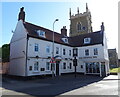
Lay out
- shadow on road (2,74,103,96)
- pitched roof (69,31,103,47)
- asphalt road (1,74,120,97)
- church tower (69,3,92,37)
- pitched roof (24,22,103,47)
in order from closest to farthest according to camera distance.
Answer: asphalt road (1,74,120,97), shadow on road (2,74,103,96), pitched roof (24,22,103,47), pitched roof (69,31,103,47), church tower (69,3,92,37)

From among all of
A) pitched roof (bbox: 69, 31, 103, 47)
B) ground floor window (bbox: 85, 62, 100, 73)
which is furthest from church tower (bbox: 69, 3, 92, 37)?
ground floor window (bbox: 85, 62, 100, 73)

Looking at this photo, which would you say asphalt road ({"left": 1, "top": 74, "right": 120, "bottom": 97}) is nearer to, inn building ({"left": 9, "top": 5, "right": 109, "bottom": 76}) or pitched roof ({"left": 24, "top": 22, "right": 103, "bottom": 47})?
inn building ({"left": 9, "top": 5, "right": 109, "bottom": 76})

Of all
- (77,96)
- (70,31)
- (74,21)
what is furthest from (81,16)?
(77,96)

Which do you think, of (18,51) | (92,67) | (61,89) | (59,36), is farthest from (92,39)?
(61,89)

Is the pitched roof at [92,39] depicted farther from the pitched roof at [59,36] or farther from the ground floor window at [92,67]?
the ground floor window at [92,67]

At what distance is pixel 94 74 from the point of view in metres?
32.6

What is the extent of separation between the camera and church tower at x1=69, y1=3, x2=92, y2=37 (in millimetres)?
56656

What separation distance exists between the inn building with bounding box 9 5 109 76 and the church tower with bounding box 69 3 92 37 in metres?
17.2

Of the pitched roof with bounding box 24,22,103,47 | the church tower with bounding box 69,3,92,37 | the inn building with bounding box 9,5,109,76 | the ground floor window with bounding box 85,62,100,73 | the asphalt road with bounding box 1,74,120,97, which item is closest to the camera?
the asphalt road with bounding box 1,74,120,97

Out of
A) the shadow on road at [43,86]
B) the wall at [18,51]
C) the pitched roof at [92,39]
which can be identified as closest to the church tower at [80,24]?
the pitched roof at [92,39]

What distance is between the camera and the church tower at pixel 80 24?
56656 millimetres

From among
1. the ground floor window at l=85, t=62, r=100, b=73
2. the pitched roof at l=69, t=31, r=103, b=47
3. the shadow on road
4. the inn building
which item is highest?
the pitched roof at l=69, t=31, r=103, b=47

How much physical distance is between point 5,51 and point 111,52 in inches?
2179

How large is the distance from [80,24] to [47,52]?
110 ft
